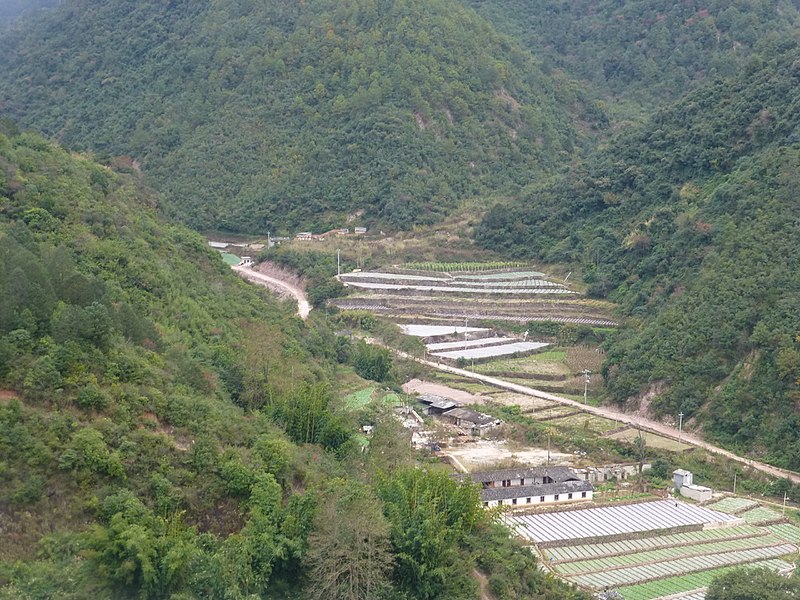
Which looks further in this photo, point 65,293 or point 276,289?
point 276,289

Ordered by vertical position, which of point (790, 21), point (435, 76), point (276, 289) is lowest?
point (276, 289)

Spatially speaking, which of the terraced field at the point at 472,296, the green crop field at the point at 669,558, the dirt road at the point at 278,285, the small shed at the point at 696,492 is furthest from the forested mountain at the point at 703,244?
the dirt road at the point at 278,285

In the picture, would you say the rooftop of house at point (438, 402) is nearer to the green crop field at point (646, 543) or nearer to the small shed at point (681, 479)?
the small shed at point (681, 479)

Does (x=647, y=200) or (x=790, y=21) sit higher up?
(x=790, y=21)

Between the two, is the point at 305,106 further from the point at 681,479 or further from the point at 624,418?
the point at 681,479

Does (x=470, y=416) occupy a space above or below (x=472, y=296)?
below

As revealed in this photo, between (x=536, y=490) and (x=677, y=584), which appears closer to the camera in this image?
(x=677, y=584)

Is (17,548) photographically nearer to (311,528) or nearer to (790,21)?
(311,528)

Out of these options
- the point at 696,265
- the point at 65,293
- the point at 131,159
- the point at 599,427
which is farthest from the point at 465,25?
the point at 65,293

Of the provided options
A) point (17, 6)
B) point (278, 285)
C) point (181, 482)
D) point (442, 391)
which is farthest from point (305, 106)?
point (17, 6)
